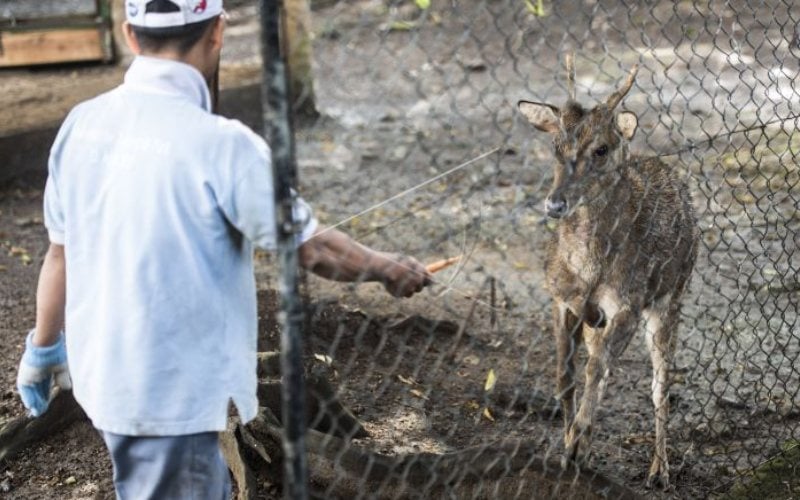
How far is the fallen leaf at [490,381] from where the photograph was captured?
5.95 meters

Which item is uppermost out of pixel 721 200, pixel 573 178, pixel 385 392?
pixel 573 178

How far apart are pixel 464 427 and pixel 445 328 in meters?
1.19

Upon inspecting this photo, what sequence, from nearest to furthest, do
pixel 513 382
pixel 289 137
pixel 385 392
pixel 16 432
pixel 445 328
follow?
pixel 289 137 < pixel 16 432 < pixel 385 392 < pixel 513 382 < pixel 445 328

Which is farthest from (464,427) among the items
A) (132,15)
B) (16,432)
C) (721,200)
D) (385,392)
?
(721,200)

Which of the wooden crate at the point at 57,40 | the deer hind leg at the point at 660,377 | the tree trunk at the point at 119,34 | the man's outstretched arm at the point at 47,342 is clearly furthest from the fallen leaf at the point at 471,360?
the wooden crate at the point at 57,40

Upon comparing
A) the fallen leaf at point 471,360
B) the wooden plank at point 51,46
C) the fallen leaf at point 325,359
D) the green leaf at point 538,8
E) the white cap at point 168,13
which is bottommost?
the wooden plank at point 51,46

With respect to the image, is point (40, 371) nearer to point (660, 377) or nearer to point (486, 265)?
point (660, 377)

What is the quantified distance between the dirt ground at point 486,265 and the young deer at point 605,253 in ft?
0.57

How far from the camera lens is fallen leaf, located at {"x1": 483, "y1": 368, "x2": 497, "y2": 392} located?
19.5ft

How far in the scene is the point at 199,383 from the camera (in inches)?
117

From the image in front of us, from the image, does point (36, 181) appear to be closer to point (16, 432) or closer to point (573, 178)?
point (16, 432)

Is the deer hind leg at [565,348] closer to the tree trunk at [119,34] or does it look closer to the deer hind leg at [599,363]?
the deer hind leg at [599,363]

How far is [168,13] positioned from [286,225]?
2.17ft

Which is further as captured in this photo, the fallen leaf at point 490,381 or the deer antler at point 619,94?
the fallen leaf at point 490,381
